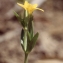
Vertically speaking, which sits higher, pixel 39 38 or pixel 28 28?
pixel 28 28

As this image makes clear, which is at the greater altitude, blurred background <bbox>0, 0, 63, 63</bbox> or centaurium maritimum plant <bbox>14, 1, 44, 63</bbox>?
centaurium maritimum plant <bbox>14, 1, 44, 63</bbox>

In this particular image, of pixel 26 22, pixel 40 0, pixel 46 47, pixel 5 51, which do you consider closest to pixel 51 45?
pixel 46 47

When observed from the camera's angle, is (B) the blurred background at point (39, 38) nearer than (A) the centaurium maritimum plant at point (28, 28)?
No

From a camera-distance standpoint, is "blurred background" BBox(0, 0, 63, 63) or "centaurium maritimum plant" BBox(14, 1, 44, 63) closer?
"centaurium maritimum plant" BBox(14, 1, 44, 63)

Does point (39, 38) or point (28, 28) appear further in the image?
point (39, 38)

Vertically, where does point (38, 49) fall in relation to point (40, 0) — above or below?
below

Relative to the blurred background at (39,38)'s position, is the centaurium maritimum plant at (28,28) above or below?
above

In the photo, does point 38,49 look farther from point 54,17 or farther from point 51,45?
point 54,17

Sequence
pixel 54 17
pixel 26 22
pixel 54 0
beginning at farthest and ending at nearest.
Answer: pixel 54 0
pixel 54 17
pixel 26 22
